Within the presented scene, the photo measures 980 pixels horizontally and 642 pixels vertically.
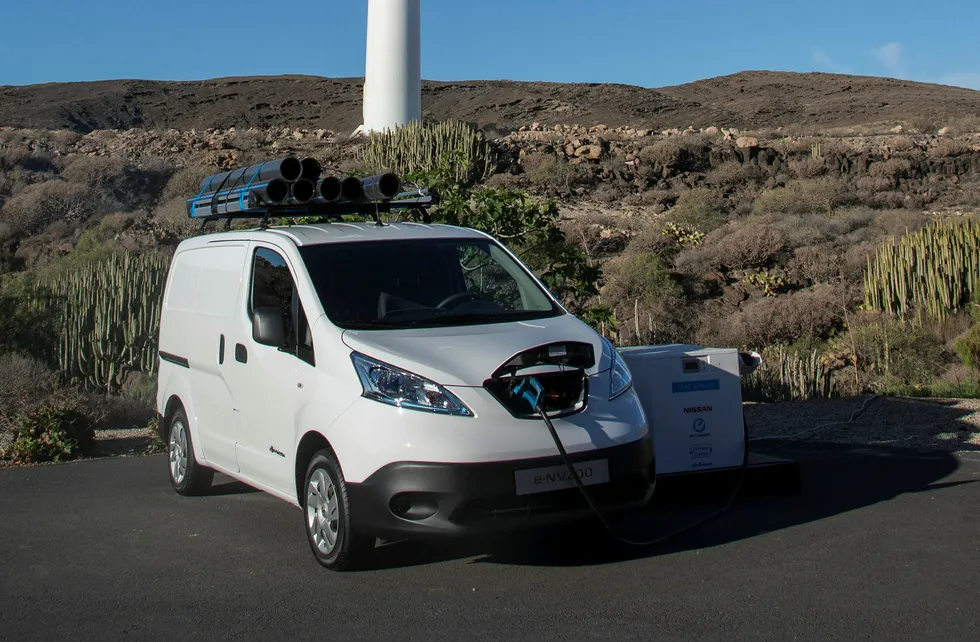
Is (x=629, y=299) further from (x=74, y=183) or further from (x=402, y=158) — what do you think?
(x=74, y=183)

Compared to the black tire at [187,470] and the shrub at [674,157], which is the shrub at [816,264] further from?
the black tire at [187,470]

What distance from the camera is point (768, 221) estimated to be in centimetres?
2859

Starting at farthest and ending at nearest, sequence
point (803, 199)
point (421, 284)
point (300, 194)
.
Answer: point (803, 199) < point (300, 194) < point (421, 284)

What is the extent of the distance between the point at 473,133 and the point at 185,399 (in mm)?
28170

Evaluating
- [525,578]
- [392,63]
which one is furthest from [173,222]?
[525,578]

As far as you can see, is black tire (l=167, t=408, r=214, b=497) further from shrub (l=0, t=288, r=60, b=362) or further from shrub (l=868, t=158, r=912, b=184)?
shrub (l=868, t=158, r=912, b=184)

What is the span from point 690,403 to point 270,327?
2.81 meters

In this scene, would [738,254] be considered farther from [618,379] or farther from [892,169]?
[618,379]

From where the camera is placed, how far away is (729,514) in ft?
23.3

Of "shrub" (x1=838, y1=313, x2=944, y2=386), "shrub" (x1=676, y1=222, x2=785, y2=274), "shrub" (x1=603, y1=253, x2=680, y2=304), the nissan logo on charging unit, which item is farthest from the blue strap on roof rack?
"shrub" (x1=676, y1=222, x2=785, y2=274)

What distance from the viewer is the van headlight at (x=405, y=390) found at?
5.52 metres

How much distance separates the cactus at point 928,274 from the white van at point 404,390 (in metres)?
14.7

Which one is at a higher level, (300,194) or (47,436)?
(300,194)

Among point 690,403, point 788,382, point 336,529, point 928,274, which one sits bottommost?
point 336,529
